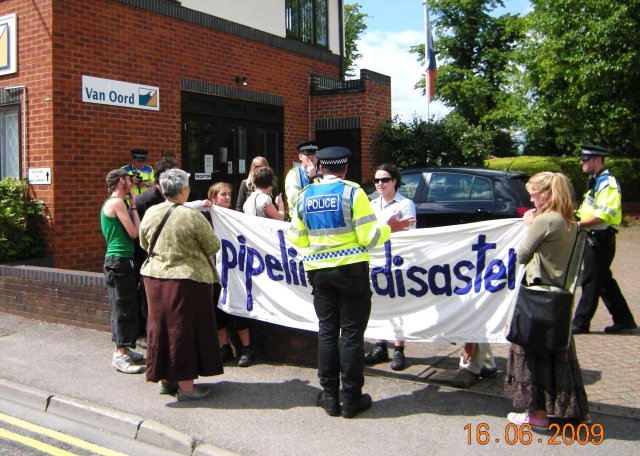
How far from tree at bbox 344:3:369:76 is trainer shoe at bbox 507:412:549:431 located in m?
39.6

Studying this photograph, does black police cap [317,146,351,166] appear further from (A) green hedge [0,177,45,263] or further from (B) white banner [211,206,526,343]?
(A) green hedge [0,177,45,263]

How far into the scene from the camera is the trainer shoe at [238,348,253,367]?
620 cm

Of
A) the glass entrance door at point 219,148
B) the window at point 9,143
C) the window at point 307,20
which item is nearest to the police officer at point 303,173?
the glass entrance door at point 219,148

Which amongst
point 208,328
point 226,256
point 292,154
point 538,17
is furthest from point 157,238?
point 538,17

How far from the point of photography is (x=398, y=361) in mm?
5926

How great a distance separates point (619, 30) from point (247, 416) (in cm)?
1577

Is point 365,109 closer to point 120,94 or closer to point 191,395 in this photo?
point 120,94

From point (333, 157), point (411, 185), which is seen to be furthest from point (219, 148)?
point (333, 157)

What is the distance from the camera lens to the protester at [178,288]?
16.8 feet

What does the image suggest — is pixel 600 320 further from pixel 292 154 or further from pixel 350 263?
pixel 292 154

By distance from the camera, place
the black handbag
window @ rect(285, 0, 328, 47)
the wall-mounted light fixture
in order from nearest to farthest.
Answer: the black handbag
the wall-mounted light fixture
window @ rect(285, 0, 328, 47)

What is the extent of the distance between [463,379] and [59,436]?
3.15 m

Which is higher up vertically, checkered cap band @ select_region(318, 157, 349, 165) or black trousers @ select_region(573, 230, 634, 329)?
checkered cap band @ select_region(318, 157, 349, 165)

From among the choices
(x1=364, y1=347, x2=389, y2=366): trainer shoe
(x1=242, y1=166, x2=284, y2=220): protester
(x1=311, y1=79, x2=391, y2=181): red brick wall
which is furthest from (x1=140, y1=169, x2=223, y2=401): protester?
(x1=311, y1=79, x2=391, y2=181): red brick wall
